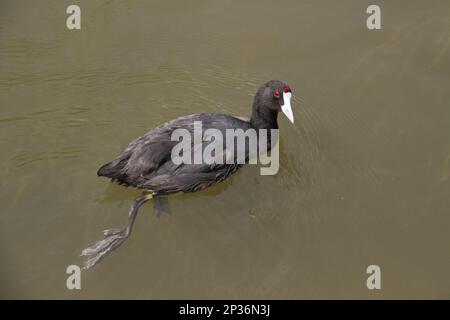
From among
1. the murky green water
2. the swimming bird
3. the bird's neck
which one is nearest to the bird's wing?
the swimming bird

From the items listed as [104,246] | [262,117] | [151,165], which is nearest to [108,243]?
[104,246]

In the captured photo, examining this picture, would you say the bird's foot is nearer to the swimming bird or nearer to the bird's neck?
the swimming bird

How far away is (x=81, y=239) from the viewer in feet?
15.5

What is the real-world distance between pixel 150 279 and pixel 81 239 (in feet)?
2.65

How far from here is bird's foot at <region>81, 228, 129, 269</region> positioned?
457cm

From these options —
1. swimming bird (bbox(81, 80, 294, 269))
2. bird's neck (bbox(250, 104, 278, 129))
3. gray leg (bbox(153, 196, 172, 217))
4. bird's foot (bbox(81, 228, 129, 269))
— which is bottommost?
bird's foot (bbox(81, 228, 129, 269))

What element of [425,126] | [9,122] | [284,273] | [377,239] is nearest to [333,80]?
[425,126]

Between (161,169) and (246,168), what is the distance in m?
1.13

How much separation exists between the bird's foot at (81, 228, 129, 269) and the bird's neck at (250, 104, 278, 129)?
185cm

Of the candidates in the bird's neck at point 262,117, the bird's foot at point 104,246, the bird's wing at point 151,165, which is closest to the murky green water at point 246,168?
the bird's foot at point 104,246

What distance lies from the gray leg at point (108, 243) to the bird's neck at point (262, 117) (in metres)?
1.64

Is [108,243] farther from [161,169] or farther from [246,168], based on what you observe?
[246,168]

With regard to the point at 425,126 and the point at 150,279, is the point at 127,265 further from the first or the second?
the point at 425,126

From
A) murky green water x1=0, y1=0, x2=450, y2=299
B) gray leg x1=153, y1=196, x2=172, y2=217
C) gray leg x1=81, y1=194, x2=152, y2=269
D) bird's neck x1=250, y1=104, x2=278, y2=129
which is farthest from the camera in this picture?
bird's neck x1=250, y1=104, x2=278, y2=129
